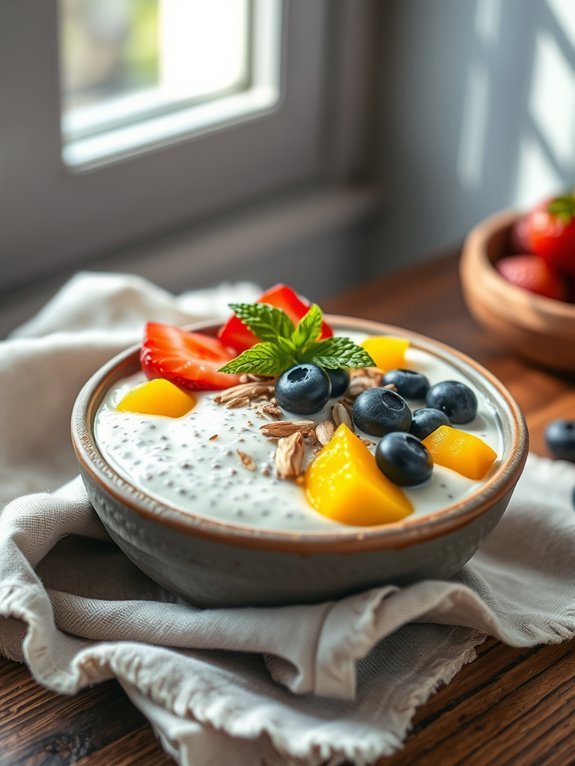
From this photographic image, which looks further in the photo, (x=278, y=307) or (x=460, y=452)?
(x=278, y=307)

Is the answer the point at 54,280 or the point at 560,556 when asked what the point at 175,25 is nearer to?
the point at 54,280

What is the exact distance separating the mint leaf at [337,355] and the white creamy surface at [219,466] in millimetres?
43

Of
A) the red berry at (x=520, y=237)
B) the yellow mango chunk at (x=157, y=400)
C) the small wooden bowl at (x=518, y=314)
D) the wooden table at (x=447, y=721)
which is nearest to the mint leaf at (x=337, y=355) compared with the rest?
the yellow mango chunk at (x=157, y=400)

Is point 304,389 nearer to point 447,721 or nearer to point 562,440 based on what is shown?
point 447,721

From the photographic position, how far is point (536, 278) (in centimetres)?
131

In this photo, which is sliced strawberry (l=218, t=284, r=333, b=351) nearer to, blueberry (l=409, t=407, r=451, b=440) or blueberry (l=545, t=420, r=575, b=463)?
blueberry (l=409, t=407, r=451, b=440)

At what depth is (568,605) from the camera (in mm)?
906

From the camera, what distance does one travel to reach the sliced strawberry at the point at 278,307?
977 mm

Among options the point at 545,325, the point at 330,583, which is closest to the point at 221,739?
the point at 330,583

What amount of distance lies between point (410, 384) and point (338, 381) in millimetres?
64

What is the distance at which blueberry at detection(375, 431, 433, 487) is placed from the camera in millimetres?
773

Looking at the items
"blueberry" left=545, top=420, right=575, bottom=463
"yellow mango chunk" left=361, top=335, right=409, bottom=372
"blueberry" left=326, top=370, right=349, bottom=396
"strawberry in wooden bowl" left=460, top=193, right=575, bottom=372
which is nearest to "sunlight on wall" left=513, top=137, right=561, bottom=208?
"strawberry in wooden bowl" left=460, top=193, right=575, bottom=372

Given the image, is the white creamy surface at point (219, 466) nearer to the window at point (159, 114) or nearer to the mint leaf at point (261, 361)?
the mint leaf at point (261, 361)

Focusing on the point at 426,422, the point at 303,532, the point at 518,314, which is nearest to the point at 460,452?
the point at 426,422
